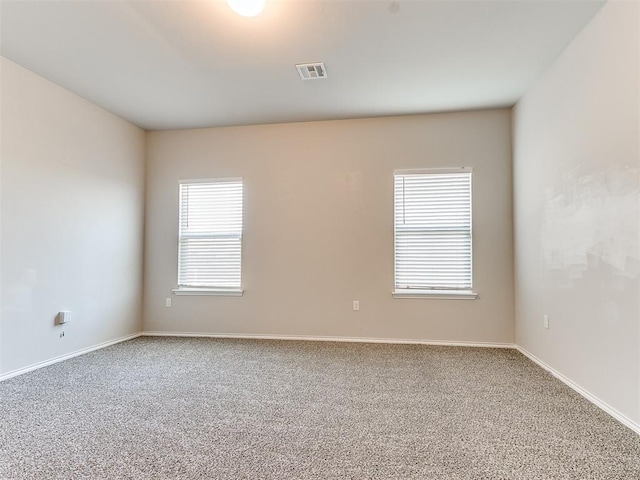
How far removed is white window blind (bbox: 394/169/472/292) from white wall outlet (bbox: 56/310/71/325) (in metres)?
3.53

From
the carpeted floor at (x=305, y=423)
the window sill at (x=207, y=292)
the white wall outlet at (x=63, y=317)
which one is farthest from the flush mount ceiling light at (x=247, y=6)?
the white wall outlet at (x=63, y=317)

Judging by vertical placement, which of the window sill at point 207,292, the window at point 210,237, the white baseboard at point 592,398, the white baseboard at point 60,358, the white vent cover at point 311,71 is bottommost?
the white baseboard at point 60,358

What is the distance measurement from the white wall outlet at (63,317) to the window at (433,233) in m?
3.53

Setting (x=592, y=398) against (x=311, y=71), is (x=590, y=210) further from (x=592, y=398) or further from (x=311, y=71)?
(x=311, y=71)

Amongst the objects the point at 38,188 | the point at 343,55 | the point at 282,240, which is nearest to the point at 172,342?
the point at 282,240

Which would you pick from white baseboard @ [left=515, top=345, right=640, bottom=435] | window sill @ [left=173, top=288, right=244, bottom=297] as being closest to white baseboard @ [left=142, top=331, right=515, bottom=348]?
window sill @ [left=173, top=288, right=244, bottom=297]

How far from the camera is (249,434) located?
2.03 metres

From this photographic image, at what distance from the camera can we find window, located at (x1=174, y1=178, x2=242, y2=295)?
4559 mm

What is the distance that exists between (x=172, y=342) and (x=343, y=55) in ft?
12.0

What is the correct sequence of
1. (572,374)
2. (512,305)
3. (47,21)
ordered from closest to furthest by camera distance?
(47,21) < (572,374) < (512,305)

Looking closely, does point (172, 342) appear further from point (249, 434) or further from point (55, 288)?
point (249, 434)

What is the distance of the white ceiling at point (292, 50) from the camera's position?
241cm

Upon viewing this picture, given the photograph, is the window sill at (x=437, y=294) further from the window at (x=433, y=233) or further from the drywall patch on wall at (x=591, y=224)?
the drywall patch on wall at (x=591, y=224)

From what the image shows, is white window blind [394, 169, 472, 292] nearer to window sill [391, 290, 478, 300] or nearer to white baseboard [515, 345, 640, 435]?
window sill [391, 290, 478, 300]
